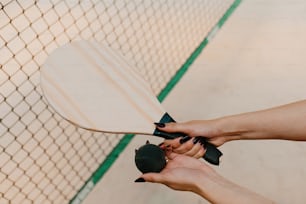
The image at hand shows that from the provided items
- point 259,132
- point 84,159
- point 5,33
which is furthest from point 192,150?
point 5,33

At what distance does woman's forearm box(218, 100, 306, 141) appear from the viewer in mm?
929

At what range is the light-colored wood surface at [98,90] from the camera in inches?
36.7

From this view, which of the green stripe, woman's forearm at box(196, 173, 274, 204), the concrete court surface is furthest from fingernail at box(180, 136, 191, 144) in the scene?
the green stripe

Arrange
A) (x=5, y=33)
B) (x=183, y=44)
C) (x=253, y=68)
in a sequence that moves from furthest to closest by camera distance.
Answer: (x=5, y=33) → (x=183, y=44) → (x=253, y=68)

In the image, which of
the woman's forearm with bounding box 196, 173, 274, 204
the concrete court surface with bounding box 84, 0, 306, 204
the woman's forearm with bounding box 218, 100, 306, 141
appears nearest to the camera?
the woman's forearm with bounding box 196, 173, 274, 204

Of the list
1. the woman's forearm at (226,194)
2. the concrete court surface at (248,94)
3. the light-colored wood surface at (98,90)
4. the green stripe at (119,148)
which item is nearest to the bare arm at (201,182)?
the woman's forearm at (226,194)

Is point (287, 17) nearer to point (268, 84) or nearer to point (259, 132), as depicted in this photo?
point (268, 84)

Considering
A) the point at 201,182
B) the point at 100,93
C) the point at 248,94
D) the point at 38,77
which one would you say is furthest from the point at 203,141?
the point at 38,77

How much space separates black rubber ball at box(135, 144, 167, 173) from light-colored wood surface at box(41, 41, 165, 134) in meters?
0.05

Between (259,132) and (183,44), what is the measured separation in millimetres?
956

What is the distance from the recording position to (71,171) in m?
1.28

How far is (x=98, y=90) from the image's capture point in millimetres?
990

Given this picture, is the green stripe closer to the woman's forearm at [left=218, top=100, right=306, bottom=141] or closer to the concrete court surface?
the concrete court surface

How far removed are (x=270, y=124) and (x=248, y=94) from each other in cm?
56
